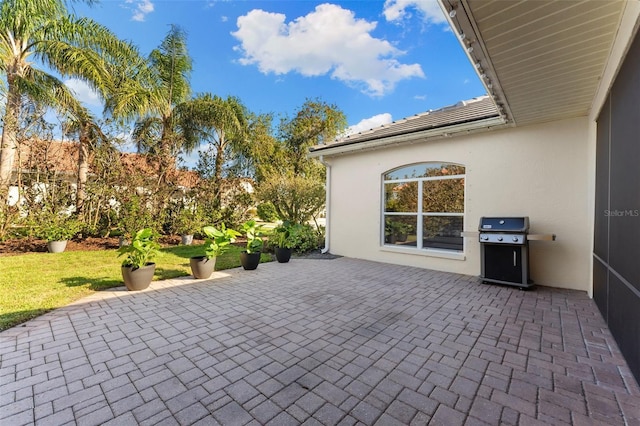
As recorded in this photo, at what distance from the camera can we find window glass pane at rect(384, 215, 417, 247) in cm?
730

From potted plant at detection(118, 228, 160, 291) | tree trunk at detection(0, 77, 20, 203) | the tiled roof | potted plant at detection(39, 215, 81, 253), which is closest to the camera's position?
potted plant at detection(118, 228, 160, 291)

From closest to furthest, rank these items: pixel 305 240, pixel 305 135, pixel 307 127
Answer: pixel 305 240 < pixel 307 127 < pixel 305 135

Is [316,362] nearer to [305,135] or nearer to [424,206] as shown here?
[424,206]

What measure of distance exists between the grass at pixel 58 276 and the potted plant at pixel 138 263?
271mm

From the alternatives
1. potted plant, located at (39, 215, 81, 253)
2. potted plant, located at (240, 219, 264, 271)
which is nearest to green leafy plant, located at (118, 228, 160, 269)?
potted plant, located at (240, 219, 264, 271)

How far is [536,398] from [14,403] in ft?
13.1

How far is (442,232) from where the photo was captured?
22.4 ft

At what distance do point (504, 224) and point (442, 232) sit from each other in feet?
5.24

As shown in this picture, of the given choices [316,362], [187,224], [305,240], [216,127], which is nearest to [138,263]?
[316,362]

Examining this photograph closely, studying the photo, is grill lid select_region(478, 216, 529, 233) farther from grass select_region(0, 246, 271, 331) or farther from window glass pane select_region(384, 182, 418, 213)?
grass select_region(0, 246, 271, 331)

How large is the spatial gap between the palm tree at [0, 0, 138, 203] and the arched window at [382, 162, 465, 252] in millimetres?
10790

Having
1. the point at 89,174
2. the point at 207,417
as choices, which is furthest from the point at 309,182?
the point at 207,417

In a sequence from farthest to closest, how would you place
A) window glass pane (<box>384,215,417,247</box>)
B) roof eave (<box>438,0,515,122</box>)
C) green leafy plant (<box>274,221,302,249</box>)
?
green leafy plant (<box>274,221,302,249</box>)
window glass pane (<box>384,215,417,247</box>)
roof eave (<box>438,0,515,122</box>)

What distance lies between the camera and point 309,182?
34.2ft
